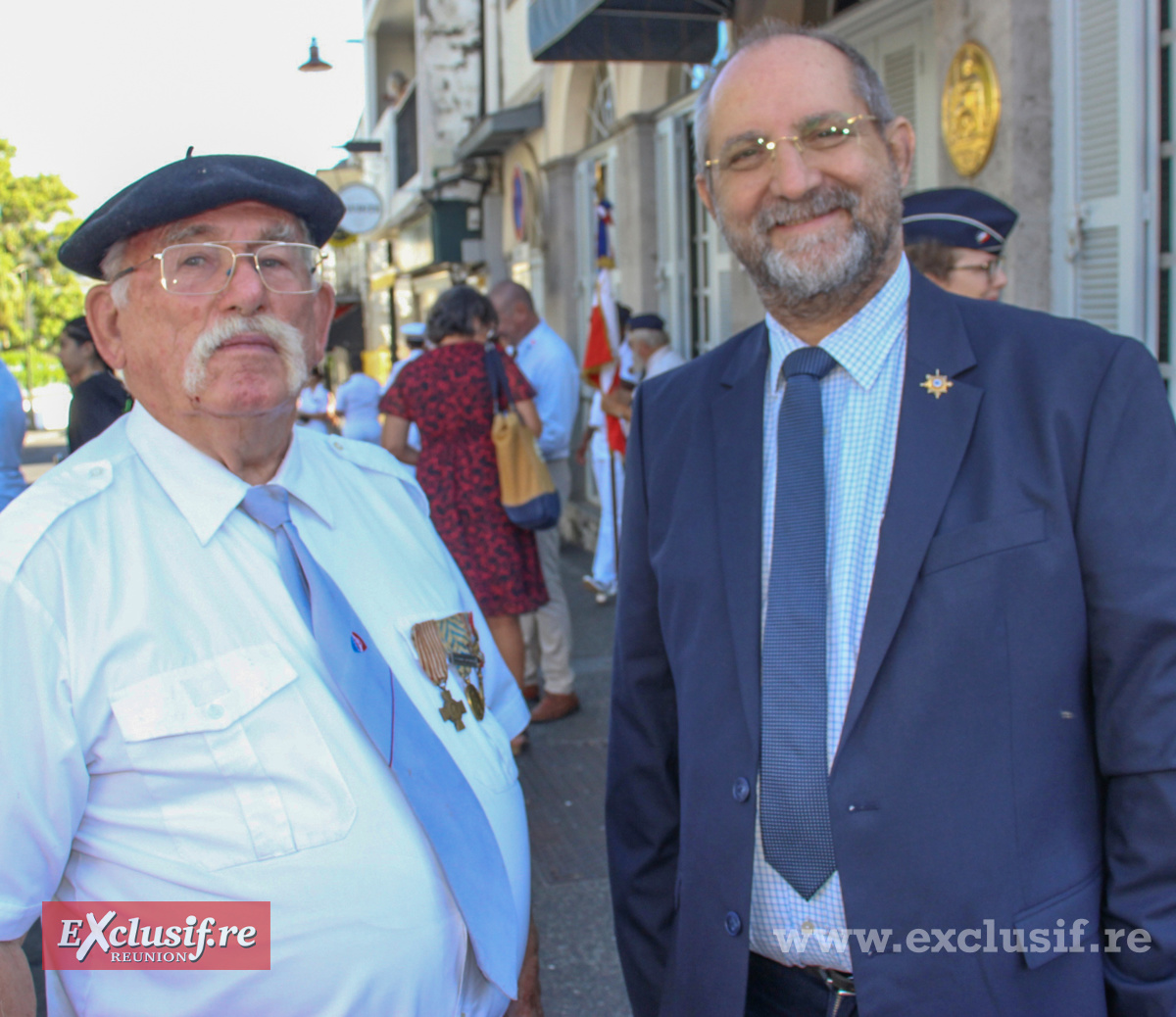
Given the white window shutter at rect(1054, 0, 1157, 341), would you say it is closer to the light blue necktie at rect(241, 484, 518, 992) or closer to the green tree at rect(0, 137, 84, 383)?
the light blue necktie at rect(241, 484, 518, 992)

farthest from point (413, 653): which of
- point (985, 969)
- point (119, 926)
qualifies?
point (985, 969)

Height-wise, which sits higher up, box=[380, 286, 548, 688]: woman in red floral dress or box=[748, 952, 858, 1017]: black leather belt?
box=[380, 286, 548, 688]: woman in red floral dress

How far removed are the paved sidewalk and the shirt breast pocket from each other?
1.82 meters

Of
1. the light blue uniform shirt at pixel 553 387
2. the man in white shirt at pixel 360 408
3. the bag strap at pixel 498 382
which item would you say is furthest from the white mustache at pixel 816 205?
the man in white shirt at pixel 360 408

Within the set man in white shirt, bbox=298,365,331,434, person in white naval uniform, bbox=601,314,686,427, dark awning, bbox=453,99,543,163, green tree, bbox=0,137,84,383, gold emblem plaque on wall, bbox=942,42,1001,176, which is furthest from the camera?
green tree, bbox=0,137,84,383

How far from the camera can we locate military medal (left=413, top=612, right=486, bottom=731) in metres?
1.90

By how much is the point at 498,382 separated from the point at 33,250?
41.2 m

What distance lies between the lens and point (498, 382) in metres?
4.98

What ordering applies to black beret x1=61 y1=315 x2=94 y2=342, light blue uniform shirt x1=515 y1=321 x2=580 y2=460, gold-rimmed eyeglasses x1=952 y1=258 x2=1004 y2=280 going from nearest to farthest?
gold-rimmed eyeglasses x1=952 y1=258 x2=1004 y2=280
black beret x1=61 y1=315 x2=94 y2=342
light blue uniform shirt x1=515 y1=321 x2=580 y2=460

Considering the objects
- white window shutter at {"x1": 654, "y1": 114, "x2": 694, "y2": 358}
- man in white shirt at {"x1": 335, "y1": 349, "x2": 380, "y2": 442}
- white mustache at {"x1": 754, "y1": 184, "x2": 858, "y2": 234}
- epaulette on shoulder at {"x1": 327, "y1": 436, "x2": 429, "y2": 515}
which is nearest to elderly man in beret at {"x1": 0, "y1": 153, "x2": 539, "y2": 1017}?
epaulette on shoulder at {"x1": 327, "y1": 436, "x2": 429, "y2": 515}

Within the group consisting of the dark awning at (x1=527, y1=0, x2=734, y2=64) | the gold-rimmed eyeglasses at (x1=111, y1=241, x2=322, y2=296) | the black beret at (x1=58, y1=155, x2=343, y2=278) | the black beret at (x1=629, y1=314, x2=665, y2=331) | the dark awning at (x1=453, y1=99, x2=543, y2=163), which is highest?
the dark awning at (x1=453, y1=99, x2=543, y2=163)

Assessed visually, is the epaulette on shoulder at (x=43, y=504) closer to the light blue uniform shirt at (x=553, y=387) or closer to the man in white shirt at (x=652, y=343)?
the light blue uniform shirt at (x=553, y=387)

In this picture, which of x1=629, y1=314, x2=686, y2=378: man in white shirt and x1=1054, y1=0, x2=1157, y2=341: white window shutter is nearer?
x1=1054, y1=0, x2=1157, y2=341: white window shutter

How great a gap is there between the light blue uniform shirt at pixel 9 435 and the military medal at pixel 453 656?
9.14ft
